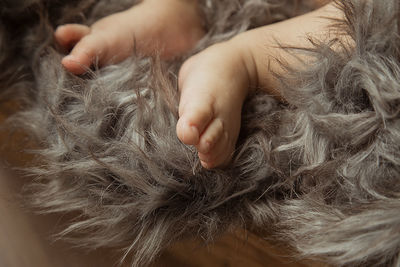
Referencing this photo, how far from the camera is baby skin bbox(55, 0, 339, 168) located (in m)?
0.42

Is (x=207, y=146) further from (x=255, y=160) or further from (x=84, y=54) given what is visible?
(x=84, y=54)

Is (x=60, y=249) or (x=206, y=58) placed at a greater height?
(x=206, y=58)

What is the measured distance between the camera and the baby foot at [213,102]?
41 centimetres

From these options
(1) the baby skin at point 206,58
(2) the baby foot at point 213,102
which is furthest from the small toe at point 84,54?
(2) the baby foot at point 213,102

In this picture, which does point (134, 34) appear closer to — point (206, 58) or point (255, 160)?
point (206, 58)

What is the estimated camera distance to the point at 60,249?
1.45 feet

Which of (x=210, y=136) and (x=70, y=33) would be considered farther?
(x=70, y=33)

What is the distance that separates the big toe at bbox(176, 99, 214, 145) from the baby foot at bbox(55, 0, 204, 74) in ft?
0.55

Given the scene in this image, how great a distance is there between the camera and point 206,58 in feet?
1.64

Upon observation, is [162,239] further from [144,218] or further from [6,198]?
[6,198]

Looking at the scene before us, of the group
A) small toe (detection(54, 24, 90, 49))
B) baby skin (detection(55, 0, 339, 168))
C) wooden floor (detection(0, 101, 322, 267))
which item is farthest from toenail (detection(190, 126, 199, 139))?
small toe (detection(54, 24, 90, 49))

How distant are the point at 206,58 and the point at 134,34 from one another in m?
0.13

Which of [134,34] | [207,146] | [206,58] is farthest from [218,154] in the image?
[134,34]

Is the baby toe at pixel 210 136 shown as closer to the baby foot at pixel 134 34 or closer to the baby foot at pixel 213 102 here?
the baby foot at pixel 213 102
